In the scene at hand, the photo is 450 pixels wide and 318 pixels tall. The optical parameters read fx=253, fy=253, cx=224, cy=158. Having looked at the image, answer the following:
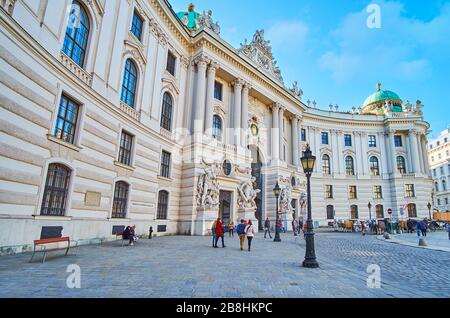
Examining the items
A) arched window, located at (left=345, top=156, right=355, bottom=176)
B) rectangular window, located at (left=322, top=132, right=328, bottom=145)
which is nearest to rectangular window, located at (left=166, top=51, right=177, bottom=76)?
rectangular window, located at (left=322, top=132, right=328, bottom=145)

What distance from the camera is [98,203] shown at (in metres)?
13.5

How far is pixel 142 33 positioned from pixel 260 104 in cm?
1771

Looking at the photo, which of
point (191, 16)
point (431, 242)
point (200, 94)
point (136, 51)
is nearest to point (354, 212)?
point (431, 242)

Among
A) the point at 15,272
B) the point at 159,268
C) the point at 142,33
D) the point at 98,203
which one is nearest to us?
the point at 15,272

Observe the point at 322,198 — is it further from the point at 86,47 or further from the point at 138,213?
the point at 86,47

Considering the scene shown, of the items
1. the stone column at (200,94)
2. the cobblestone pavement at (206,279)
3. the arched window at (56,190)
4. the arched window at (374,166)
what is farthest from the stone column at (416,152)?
the arched window at (56,190)

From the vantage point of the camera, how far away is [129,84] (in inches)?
679

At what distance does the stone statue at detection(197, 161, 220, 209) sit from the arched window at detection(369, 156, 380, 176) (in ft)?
114

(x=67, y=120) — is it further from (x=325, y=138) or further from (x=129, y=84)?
(x=325, y=138)

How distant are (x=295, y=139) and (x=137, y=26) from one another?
24.7m

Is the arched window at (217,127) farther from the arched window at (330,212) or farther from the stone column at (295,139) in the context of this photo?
the arched window at (330,212)

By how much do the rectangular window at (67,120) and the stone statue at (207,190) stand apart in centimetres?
1051

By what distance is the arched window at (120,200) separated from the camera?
1517 cm
